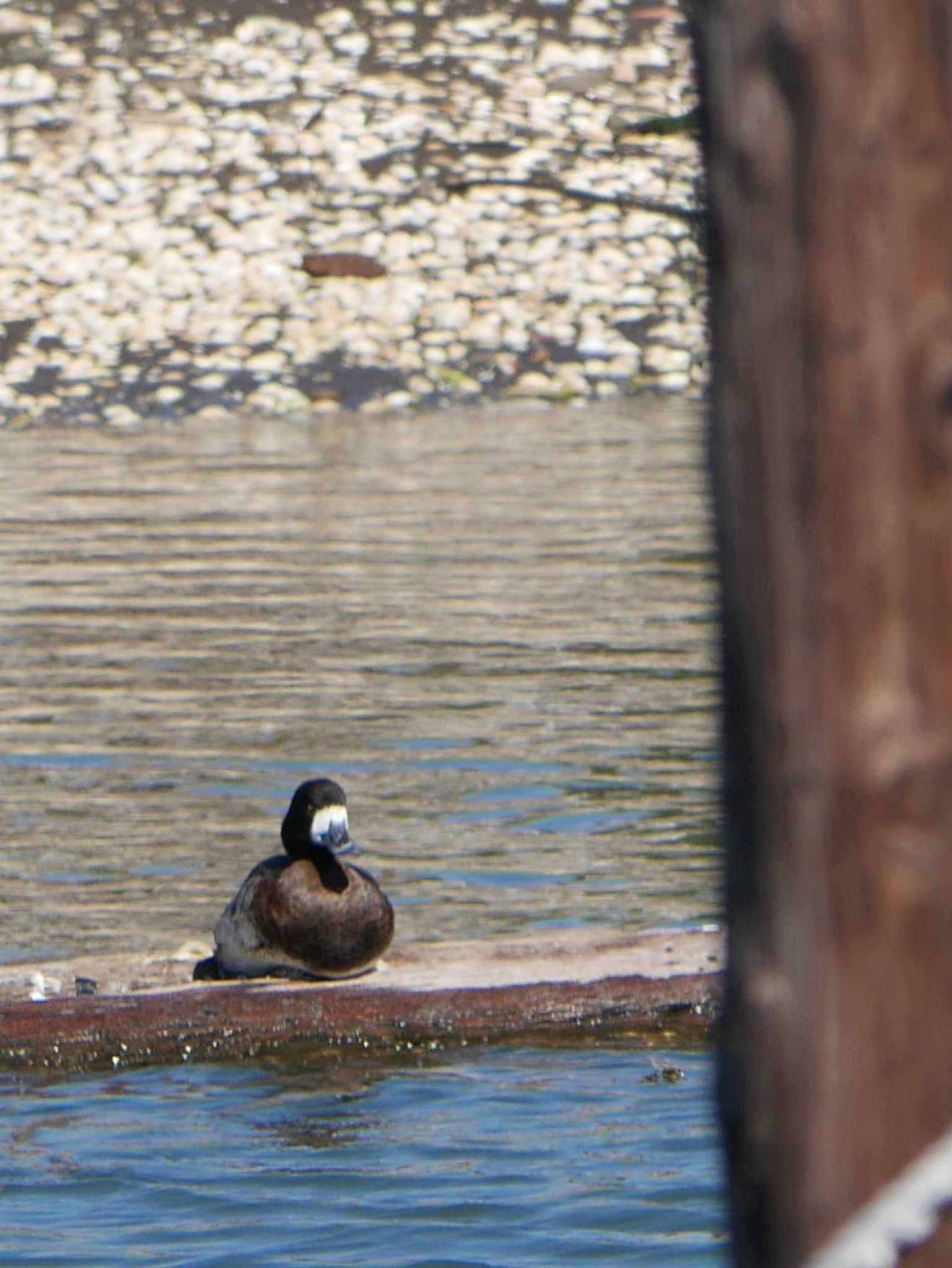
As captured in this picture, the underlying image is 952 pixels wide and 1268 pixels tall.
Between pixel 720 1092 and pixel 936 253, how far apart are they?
0.89 meters

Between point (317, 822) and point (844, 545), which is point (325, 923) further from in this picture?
point (844, 545)

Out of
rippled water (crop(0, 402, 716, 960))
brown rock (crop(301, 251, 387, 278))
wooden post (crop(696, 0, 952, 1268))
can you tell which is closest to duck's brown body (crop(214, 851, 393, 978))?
rippled water (crop(0, 402, 716, 960))

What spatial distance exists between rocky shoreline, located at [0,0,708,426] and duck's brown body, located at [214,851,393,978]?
20.5m

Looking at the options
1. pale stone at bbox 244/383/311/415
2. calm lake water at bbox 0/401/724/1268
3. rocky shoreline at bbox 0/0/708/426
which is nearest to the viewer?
calm lake water at bbox 0/401/724/1268

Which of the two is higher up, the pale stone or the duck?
the pale stone

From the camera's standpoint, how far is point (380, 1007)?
825 centimetres

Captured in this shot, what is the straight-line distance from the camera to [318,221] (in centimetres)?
3219

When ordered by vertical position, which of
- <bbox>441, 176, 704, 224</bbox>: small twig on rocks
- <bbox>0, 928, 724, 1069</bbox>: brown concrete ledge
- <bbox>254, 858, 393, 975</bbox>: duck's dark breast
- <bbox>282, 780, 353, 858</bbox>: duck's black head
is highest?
<bbox>441, 176, 704, 224</bbox>: small twig on rocks

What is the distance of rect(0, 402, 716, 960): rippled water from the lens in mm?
11062

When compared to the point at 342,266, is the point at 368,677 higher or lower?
lower

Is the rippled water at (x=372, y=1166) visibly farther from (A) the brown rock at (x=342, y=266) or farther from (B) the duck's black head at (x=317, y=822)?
(A) the brown rock at (x=342, y=266)

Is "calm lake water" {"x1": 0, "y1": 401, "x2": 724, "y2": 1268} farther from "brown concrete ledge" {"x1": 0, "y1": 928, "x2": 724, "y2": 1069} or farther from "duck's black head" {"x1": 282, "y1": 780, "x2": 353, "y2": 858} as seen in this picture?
"duck's black head" {"x1": 282, "y1": 780, "x2": 353, "y2": 858}

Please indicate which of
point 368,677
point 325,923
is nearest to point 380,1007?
point 325,923

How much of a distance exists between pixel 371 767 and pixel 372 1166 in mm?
5964
